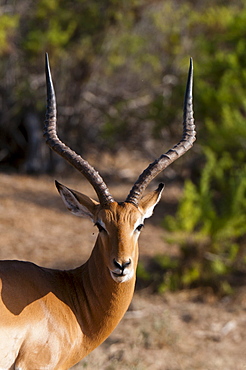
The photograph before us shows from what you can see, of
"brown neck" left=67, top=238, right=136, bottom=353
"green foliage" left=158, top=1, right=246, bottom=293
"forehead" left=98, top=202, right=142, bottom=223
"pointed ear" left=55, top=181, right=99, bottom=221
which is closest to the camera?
"forehead" left=98, top=202, right=142, bottom=223

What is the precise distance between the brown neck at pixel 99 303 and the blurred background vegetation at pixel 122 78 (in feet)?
18.8

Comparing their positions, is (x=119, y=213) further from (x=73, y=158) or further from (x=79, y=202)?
(x=73, y=158)

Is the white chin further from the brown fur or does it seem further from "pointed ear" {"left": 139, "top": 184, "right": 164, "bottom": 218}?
"pointed ear" {"left": 139, "top": 184, "right": 164, "bottom": 218}

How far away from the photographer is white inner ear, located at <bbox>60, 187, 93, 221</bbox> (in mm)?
5078

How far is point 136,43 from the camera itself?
15.5m

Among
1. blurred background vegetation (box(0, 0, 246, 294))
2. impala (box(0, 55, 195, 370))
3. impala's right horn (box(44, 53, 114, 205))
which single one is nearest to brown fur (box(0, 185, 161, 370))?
impala (box(0, 55, 195, 370))

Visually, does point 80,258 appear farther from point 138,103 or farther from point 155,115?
point 138,103

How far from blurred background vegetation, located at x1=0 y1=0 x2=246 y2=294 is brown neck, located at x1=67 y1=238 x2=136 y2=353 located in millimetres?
5715

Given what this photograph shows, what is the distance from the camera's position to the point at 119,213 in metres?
4.73

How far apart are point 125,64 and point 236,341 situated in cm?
1104

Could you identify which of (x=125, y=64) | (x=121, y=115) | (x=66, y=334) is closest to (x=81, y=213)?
(x=66, y=334)

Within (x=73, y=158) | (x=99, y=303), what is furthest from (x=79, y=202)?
(x=99, y=303)

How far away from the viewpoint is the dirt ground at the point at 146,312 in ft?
24.3

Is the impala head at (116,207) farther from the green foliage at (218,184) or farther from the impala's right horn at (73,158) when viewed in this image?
the green foliage at (218,184)
